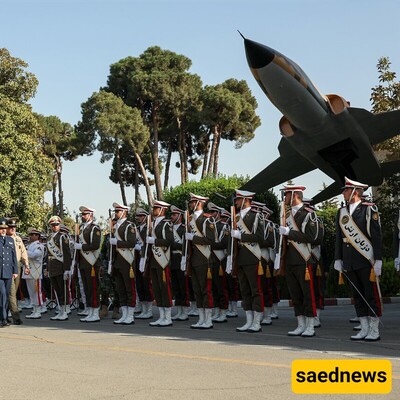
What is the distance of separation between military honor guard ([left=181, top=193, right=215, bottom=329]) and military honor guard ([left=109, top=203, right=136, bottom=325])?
1.25 meters

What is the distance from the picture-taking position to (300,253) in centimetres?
996

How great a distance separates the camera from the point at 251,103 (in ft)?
172

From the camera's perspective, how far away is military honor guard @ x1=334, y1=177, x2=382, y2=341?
9195 mm

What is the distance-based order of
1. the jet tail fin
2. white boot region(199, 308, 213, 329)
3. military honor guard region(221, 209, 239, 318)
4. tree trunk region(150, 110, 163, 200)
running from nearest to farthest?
white boot region(199, 308, 213, 329), military honor guard region(221, 209, 239, 318), the jet tail fin, tree trunk region(150, 110, 163, 200)

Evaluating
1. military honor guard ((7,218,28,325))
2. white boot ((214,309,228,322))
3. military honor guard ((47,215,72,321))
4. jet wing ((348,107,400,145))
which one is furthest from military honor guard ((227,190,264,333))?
jet wing ((348,107,400,145))

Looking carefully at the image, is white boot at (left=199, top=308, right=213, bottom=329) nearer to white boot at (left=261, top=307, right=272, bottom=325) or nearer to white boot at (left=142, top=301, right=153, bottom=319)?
white boot at (left=261, top=307, right=272, bottom=325)

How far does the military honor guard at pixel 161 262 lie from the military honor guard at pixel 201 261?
46 cm

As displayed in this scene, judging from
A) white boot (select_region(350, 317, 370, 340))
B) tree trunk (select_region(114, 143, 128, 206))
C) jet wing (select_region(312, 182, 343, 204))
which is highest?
tree trunk (select_region(114, 143, 128, 206))

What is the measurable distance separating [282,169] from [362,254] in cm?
843

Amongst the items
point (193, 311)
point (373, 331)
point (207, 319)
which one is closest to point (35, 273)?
point (193, 311)

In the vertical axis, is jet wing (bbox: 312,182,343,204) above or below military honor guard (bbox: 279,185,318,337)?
above

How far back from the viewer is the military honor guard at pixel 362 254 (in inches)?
362

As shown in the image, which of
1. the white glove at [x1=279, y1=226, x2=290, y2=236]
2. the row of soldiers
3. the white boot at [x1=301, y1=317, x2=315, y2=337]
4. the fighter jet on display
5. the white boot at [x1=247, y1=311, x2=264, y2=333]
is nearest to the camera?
the row of soldiers

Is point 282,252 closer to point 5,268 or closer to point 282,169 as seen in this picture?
point 5,268
